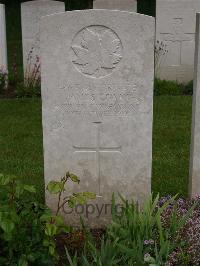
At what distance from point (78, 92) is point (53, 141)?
406 millimetres

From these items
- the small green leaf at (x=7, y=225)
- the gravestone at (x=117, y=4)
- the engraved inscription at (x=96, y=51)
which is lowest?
the small green leaf at (x=7, y=225)

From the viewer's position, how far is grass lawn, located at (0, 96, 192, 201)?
5.00 meters

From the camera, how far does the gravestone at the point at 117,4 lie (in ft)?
31.3

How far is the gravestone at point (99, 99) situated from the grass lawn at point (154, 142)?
0.73 m

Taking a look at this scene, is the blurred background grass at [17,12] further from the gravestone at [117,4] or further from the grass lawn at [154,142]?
the grass lawn at [154,142]

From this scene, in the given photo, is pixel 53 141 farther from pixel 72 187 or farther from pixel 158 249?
pixel 158 249

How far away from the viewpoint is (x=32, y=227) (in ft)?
10.6

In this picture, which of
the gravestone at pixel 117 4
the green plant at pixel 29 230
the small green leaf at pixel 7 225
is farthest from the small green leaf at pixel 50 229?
the gravestone at pixel 117 4

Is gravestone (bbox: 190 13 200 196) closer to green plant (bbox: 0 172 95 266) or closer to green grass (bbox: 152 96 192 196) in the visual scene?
green grass (bbox: 152 96 192 196)

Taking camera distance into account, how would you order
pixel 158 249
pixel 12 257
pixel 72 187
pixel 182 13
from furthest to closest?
pixel 182 13
pixel 72 187
pixel 158 249
pixel 12 257

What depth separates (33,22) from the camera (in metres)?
9.15

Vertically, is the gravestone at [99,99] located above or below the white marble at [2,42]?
below

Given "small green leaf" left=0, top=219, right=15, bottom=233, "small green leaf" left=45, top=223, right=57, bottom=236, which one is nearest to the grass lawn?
"small green leaf" left=45, top=223, right=57, bottom=236

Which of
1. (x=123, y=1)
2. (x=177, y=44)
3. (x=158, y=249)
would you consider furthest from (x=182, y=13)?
(x=158, y=249)
